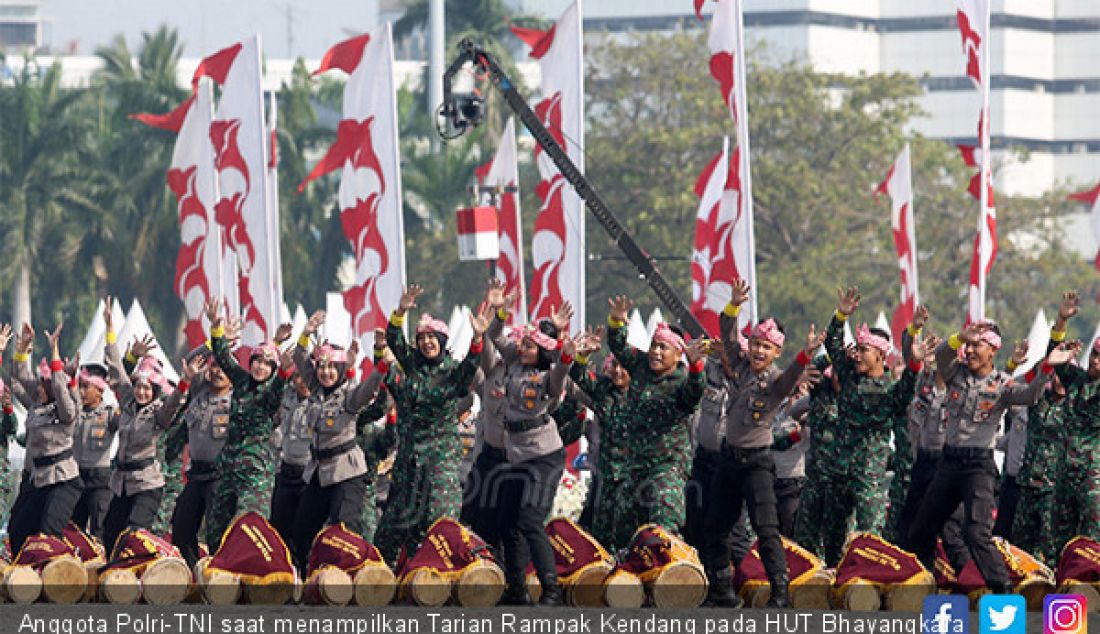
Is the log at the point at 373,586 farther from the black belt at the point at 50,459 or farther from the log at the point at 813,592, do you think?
the black belt at the point at 50,459

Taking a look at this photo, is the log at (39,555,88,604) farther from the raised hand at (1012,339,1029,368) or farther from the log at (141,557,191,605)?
the raised hand at (1012,339,1029,368)

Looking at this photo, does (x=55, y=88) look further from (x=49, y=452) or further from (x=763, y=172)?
(x=49, y=452)

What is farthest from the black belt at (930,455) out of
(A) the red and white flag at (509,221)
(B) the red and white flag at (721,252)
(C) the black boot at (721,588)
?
(A) the red and white flag at (509,221)

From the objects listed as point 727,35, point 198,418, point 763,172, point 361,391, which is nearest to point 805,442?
point 361,391

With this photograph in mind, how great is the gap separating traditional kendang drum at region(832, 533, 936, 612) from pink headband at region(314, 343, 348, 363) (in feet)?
11.6

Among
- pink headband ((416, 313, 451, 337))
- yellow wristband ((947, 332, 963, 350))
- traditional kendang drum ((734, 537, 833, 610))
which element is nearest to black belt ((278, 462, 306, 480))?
pink headband ((416, 313, 451, 337))

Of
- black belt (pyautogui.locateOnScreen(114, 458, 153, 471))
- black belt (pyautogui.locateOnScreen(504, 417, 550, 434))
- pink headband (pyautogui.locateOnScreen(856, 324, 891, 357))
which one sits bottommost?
black belt (pyautogui.locateOnScreen(114, 458, 153, 471))

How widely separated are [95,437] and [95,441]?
0.03 meters

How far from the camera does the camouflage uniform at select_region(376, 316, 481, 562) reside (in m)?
14.6

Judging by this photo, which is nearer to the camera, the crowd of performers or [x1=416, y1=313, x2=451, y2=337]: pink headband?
the crowd of performers

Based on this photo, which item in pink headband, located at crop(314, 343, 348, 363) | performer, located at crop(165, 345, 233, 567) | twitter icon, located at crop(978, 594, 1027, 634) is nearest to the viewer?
twitter icon, located at crop(978, 594, 1027, 634)

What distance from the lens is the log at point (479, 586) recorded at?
1376 cm

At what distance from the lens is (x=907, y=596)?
13.4 m

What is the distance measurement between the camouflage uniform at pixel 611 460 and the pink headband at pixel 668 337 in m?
0.43
